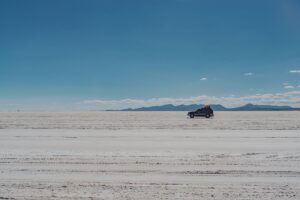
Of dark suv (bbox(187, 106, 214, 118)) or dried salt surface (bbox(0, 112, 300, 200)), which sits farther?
dark suv (bbox(187, 106, 214, 118))

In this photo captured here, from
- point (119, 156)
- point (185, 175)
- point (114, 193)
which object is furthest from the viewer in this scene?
point (119, 156)

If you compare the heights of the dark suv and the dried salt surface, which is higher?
the dark suv

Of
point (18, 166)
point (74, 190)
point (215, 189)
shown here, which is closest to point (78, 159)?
point (18, 166)

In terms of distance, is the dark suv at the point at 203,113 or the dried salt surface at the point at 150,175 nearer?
the dried salt surface at the point at 150,175

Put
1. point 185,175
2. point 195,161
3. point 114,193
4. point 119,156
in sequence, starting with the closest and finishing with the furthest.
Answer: point 114,193, point 185,175, point 195,161, point 119,156

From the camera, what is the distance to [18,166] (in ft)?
32.6

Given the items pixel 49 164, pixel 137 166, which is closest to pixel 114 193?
pixel 137 166

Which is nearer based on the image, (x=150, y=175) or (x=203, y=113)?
(x=150, y=175)

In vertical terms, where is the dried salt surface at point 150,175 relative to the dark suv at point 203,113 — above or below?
below

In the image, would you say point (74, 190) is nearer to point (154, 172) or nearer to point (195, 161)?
point (154, 172)

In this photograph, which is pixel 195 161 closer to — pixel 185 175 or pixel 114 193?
pixel 185 175

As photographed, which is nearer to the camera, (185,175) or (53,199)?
(53,199)

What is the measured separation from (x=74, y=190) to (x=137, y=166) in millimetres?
3128

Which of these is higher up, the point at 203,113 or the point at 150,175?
the point at 203,113
